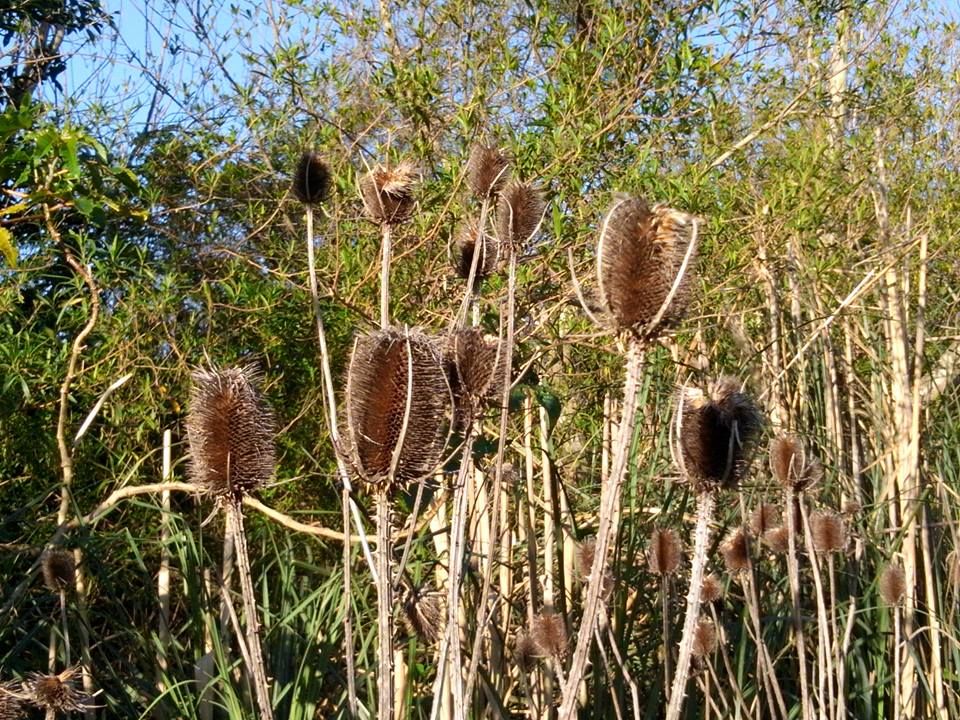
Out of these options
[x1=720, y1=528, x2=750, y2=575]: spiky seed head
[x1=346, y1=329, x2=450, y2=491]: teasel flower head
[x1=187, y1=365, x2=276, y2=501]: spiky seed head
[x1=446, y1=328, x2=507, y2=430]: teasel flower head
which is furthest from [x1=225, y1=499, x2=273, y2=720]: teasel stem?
[x1=720, y1=528, x2=750, y2=575]: spiky seed head

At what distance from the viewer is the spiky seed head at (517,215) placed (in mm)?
2311

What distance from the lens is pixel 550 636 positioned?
8.93ft

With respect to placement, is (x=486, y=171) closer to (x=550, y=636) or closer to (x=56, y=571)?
(x=550, y=636)

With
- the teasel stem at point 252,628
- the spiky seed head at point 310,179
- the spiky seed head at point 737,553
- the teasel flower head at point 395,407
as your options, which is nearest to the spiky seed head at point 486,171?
the spiky seed head at point 310,179

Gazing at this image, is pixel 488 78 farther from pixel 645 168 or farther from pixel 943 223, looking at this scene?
pixel 943 223

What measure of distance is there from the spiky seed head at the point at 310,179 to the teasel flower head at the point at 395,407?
554 mm

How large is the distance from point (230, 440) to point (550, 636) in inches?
43.3

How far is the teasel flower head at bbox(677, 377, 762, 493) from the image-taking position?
6.39ft

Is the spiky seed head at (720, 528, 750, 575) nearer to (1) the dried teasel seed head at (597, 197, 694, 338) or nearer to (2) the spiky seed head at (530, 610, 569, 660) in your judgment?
(2) the spiky seed head at (530, 610, 569, 660)

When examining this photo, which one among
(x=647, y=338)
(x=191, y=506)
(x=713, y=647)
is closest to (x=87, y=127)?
(x=191, y=506)

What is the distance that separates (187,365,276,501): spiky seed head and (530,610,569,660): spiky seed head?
1012 mm

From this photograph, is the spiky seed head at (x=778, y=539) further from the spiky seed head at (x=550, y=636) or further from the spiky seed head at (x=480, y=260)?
the spiky seed head at (x=480, y=260)

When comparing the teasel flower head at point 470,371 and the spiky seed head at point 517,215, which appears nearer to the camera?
the teasel flower head at point 470,371

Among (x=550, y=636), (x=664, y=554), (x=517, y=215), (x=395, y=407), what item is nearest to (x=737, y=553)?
(x=664, y=554)
